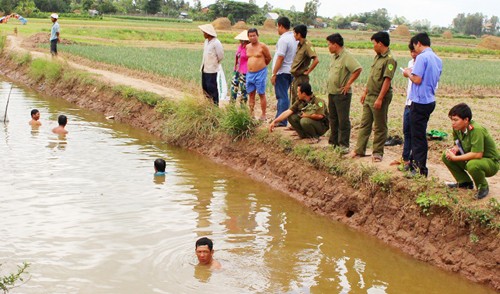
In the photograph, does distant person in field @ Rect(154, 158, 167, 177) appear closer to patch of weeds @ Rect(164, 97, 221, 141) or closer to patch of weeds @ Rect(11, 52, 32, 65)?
patch of weeds @ Rect(164, 97, 221, 141)

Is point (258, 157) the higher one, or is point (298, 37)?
point (298, 37)

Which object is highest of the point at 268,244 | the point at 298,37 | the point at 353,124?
the point at 298,37

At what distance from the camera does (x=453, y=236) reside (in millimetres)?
7363

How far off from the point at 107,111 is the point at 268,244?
9227 mm

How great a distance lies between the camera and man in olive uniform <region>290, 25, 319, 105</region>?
10320 mm

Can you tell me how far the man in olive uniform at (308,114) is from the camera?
32.8ft

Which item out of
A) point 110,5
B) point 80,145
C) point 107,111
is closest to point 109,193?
point 80,145

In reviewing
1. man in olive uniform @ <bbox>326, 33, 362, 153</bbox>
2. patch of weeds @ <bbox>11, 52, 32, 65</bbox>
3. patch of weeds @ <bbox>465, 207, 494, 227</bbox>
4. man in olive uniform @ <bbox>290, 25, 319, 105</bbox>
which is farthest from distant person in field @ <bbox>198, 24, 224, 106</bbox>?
patch of weeds @ <bbox>11, 52, 32, 65</bbox>

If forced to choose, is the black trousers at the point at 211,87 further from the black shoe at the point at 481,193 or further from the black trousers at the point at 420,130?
the black shoe at the point at 481,193

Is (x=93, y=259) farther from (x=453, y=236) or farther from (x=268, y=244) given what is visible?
(x=453, y=236)

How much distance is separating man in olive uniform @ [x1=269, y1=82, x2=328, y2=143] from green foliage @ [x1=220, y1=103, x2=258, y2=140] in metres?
1.20

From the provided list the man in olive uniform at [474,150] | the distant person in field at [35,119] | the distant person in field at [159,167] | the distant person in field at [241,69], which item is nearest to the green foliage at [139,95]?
the distant person in field at [35,119]

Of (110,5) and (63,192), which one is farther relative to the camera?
(110,5)

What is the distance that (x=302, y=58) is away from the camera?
410 inches
